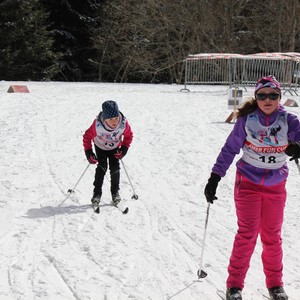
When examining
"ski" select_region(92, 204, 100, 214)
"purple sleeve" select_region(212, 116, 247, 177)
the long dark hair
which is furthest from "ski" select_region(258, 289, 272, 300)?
"ski" select_region(92, 204, 100, 214)

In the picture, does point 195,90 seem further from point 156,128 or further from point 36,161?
point 36,161

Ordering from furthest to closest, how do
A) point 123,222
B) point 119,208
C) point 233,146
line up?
point 119,208 < point 123,222 < point 233,146

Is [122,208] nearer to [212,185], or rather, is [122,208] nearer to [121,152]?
[121,152]

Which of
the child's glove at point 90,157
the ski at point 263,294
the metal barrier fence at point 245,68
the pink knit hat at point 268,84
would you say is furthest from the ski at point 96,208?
the metal barrier fence at point 245,68

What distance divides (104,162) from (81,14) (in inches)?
1157

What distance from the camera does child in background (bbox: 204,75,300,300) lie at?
12.4ft

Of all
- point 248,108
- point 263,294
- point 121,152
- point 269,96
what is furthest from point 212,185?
point 121,152

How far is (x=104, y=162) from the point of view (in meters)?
6.71

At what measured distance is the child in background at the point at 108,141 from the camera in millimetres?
6211

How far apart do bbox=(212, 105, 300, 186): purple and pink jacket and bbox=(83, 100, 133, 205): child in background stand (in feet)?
8.22

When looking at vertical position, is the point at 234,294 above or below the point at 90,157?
below

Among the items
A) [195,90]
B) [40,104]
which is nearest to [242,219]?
[40,104]

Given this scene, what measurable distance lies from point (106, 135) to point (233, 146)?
284 cm

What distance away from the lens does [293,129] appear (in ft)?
12.4
